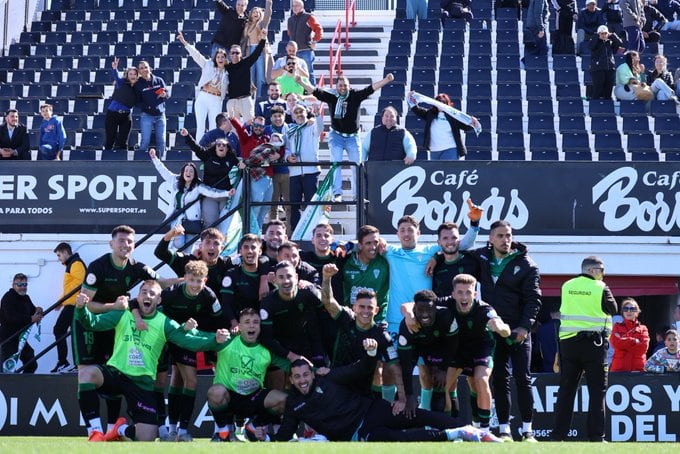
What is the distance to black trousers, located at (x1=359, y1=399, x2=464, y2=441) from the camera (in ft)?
35.7

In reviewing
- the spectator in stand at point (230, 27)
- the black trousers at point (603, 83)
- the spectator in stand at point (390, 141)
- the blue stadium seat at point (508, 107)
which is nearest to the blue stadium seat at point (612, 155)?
the black trousers at point (603, 83)

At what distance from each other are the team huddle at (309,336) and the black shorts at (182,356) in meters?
0.01

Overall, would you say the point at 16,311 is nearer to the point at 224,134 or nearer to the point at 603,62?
the point at 224,134

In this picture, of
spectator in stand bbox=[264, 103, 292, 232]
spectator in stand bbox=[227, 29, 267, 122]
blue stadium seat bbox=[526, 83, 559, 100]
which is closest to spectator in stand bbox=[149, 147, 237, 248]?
spectator in stand bbox=[264, 103, 292, 232]

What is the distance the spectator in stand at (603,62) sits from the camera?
19906 millimetres

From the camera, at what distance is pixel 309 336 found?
38.0 feet

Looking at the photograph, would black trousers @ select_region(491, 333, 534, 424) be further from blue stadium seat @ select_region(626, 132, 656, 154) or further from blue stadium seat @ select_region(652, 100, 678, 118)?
blue stadium seat @ select_region(652, 100, 678, 118)

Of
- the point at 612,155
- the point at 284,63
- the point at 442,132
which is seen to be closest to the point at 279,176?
the point at 442,132

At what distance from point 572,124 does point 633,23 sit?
324cm

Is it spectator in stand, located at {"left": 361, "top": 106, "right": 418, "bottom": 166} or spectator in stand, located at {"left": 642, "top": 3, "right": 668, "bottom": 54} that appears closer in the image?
spectator in stand, located at {"left": 361, "top": 106, "right": 418, "bottom": 166}

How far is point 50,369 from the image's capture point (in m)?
16.3

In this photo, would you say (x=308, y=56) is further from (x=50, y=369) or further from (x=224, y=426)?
(x=224, y=426)

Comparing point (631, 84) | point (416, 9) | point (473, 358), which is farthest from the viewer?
point (416, 9)

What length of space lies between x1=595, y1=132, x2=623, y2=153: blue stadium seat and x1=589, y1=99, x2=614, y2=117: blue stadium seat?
902mm
